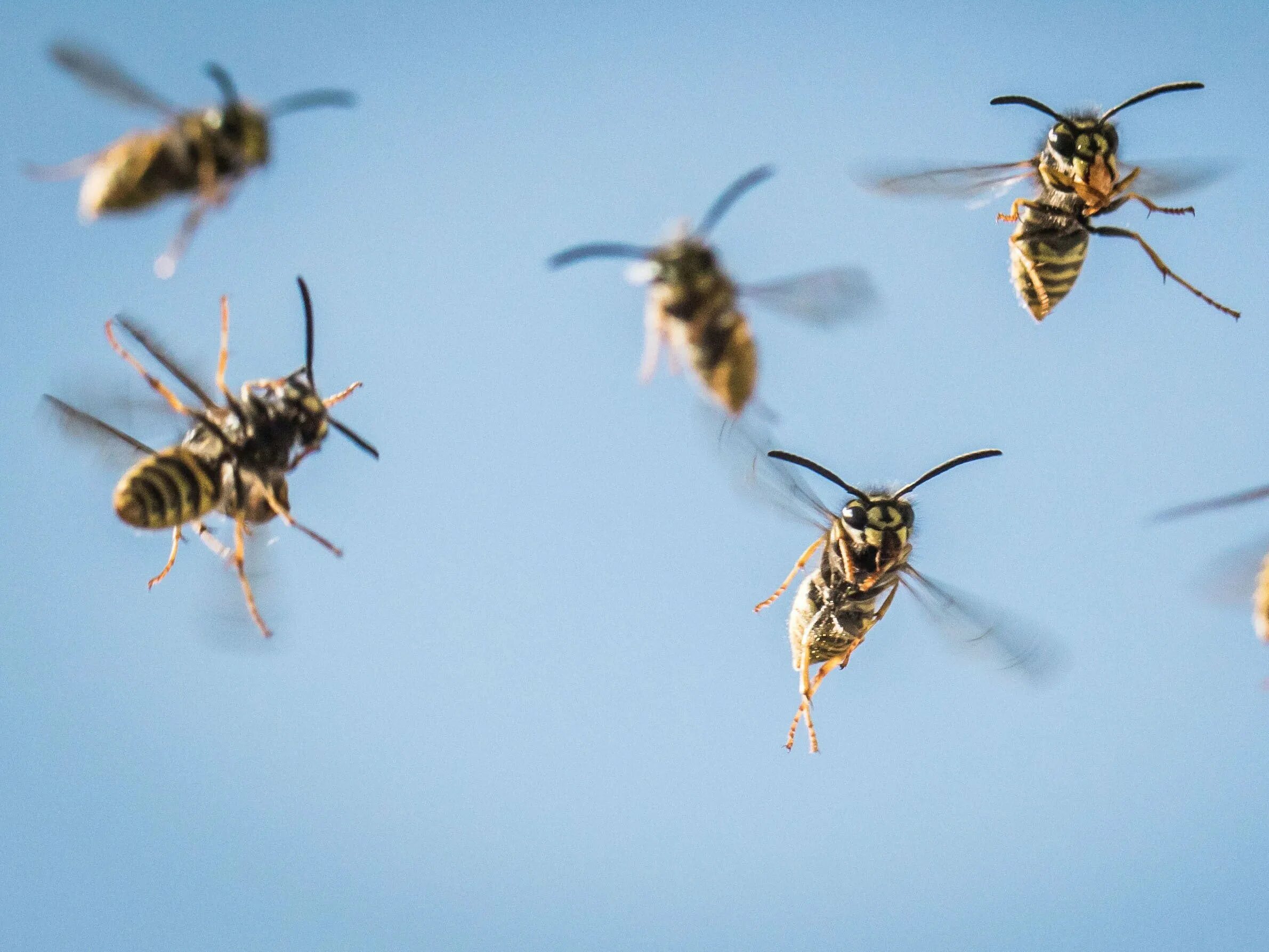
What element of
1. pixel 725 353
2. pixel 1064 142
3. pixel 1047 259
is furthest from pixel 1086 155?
pixel 725 353

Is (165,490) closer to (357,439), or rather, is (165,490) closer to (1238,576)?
(357,439)

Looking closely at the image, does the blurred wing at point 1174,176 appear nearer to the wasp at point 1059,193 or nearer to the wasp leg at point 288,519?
the wasp at point 1059,193

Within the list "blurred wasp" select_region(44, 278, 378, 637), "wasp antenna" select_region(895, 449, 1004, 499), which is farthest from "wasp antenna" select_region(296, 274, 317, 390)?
"wasp antenna" select_region(895, 449, 1004, 499)

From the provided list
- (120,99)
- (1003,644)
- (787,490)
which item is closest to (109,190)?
(120,99)

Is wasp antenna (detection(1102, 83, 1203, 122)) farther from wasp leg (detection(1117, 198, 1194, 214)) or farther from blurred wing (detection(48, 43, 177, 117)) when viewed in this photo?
blurred wing (detection(48, 43, 177, 117))

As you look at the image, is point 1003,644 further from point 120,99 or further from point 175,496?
point 120,99

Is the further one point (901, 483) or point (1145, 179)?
point (1145, 179)

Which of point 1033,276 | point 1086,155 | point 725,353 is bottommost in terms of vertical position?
point 725,353
